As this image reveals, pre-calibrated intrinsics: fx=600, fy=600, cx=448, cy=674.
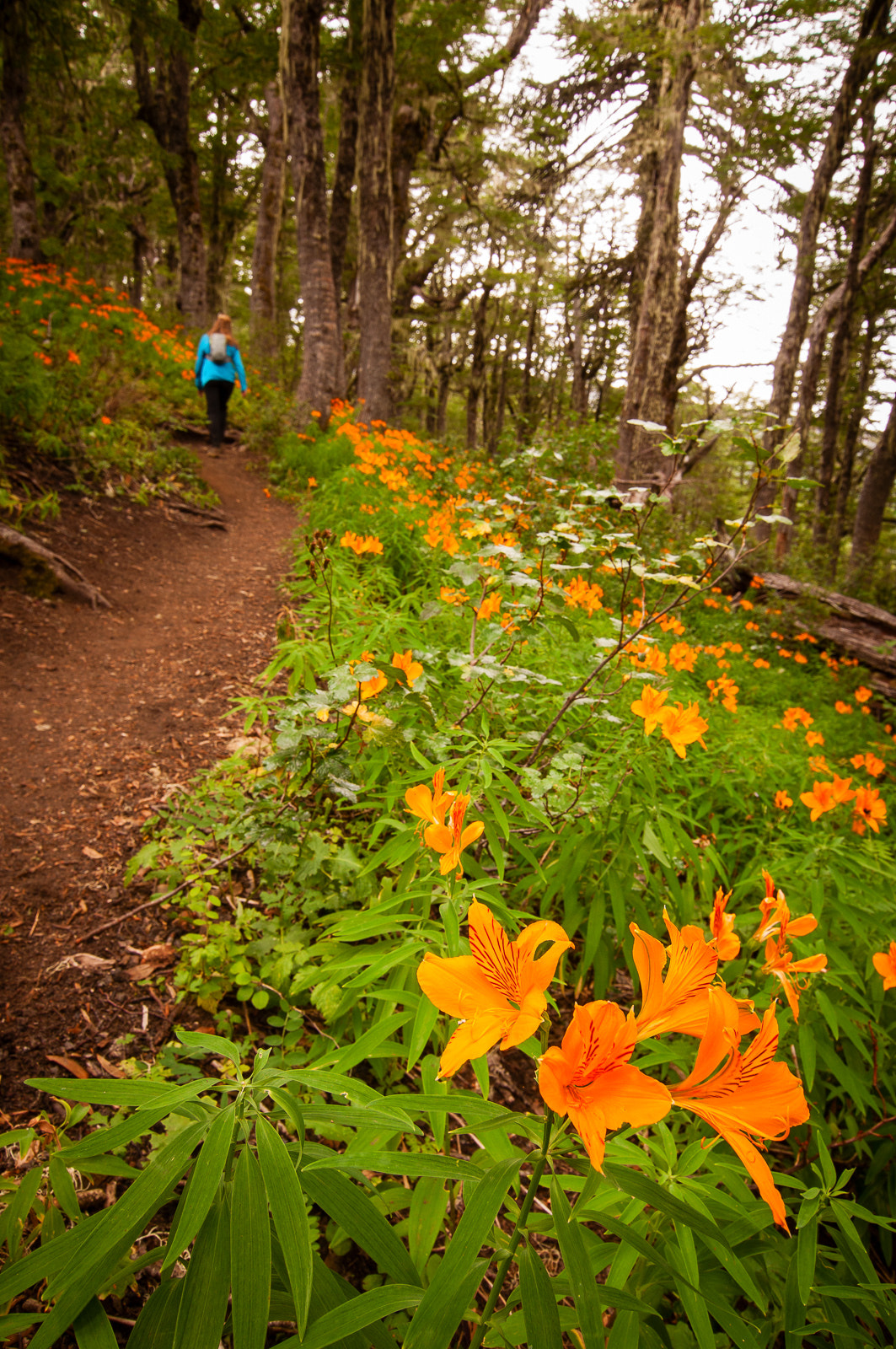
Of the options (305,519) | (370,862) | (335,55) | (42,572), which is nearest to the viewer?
(370,862)

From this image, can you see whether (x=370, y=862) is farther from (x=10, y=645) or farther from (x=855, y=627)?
(x=855, y=627)

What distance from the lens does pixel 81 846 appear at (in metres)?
1.97

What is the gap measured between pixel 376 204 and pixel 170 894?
26.6 ft

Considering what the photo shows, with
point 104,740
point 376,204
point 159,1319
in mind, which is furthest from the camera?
point 376,204

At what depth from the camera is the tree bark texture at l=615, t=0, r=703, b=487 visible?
6.35 m

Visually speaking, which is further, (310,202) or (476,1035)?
(310,202)

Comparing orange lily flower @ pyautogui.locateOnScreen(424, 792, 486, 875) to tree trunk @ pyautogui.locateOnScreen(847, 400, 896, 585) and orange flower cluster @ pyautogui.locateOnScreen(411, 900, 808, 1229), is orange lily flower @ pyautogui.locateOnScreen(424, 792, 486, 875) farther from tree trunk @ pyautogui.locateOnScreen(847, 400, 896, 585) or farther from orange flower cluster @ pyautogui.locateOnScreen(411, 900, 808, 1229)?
tree trunk @ pyautogui.locateOnScreen(847, 400, 896, 585)

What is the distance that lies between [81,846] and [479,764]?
55.3 inches

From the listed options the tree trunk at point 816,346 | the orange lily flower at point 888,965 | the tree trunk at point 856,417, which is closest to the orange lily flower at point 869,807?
the orange lily flower at point 888,965

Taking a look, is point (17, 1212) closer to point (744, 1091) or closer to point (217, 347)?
point (744, 1091)

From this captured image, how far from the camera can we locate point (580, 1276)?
0.53 m

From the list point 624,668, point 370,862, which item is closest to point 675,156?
point 624,668

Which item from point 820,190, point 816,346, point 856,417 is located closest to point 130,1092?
point 820,190

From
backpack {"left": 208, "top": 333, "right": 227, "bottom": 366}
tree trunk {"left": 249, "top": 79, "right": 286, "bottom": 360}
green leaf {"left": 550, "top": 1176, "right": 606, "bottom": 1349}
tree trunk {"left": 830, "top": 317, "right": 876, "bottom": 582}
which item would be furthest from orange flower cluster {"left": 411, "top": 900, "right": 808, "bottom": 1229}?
tree trunk {"left": 830, "top": 317, "right": 876, "bottom": 582}
